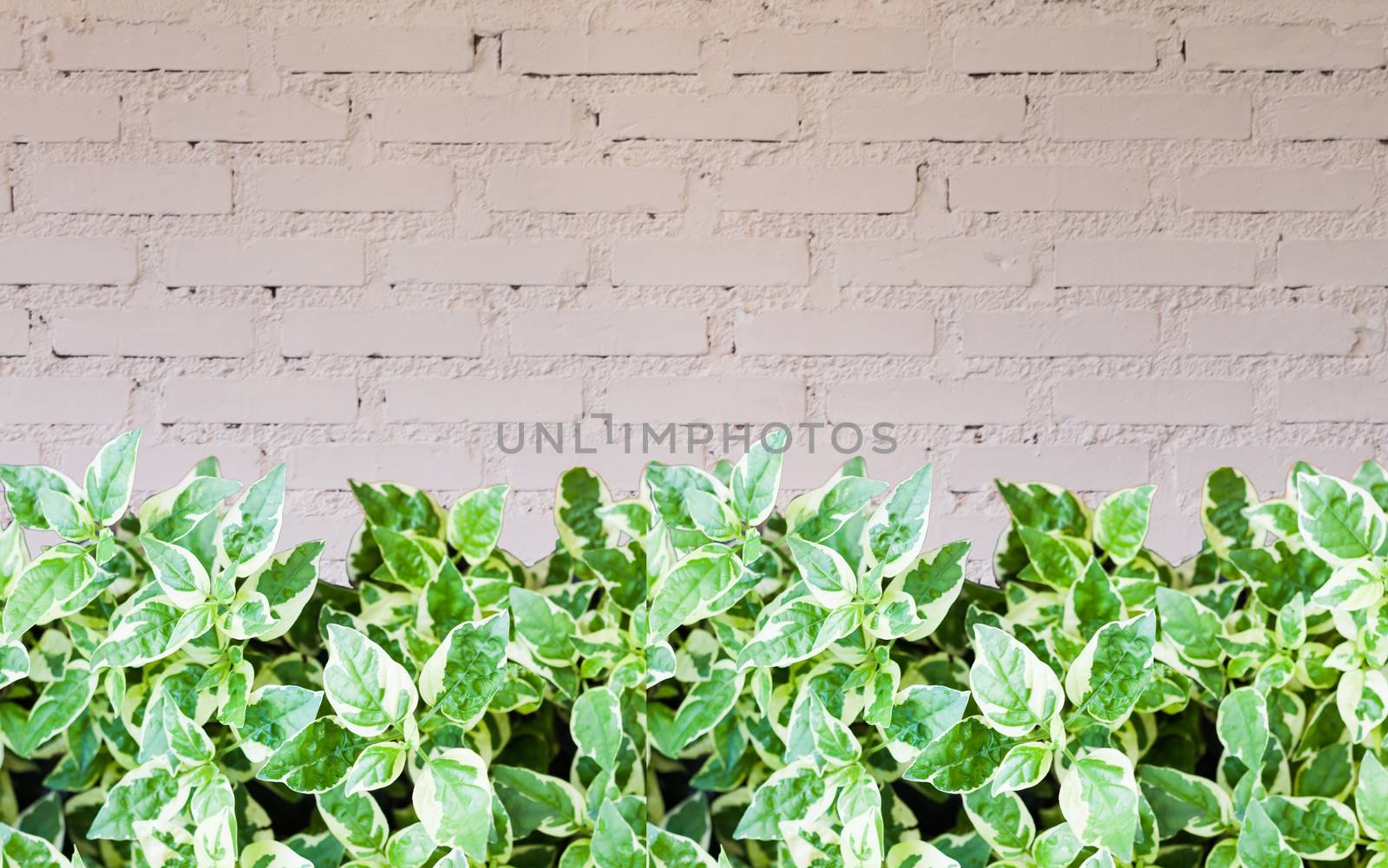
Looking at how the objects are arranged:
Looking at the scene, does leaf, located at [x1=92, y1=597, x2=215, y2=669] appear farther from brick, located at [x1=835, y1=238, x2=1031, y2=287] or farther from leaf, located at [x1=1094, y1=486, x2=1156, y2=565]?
brick, located at [x1=835, y1=238, x2=1031, y2=287]

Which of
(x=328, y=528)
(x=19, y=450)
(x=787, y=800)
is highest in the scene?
(x=787, y=800)

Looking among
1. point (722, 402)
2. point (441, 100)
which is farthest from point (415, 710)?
point (441, 100)

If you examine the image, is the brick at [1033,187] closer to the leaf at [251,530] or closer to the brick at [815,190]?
the brick at [815,190]

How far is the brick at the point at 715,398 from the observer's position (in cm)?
163

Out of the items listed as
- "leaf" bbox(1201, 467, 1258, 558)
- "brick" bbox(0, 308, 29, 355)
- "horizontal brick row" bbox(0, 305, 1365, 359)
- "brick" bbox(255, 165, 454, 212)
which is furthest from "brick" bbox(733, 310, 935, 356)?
"leaf" bbox(1201, 467, 1258, 558)

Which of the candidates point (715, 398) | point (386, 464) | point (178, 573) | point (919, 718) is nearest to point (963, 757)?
point (919, 718)

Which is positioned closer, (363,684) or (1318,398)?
(363,684)

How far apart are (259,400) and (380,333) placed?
0.69 ft

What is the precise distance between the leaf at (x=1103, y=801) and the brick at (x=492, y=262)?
1.39 m

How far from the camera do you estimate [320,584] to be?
36 centimetres

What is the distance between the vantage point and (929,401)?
163 cm

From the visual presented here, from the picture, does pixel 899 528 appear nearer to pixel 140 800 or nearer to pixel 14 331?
pixel 140 800

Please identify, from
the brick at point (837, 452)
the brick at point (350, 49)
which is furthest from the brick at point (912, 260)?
the brick at point (350, 49)

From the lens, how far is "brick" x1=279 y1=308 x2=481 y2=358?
1.61 meters
